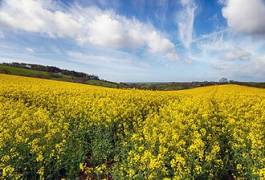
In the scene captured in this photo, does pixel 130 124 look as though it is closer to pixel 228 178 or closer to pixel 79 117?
pixel 79 117

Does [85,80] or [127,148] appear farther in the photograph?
[85,80]

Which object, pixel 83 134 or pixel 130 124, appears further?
pixel 130 124

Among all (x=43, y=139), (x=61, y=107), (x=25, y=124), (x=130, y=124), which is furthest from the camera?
(x=61, y=107)

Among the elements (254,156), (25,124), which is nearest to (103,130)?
(25,124)

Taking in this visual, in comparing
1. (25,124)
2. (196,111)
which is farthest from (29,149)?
(196,111)

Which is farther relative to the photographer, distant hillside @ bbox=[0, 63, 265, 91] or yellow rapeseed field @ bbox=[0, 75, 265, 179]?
distant hillside @ bbox=[0, 63, 265, 91]

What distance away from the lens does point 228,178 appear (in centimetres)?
918

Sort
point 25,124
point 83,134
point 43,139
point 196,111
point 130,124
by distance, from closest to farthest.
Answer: point 43,139, point 25,124, point 83,134, point 130,124, point 196,111

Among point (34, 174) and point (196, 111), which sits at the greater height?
point (196, 111)

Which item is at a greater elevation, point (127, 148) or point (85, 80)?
point (85, 80)

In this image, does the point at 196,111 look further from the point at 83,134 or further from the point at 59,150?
the point at 59,150

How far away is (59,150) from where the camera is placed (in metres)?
8.32

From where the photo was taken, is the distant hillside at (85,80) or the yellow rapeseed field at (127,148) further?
the distant hillside at (85,80)

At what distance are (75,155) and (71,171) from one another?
2.37 feet
